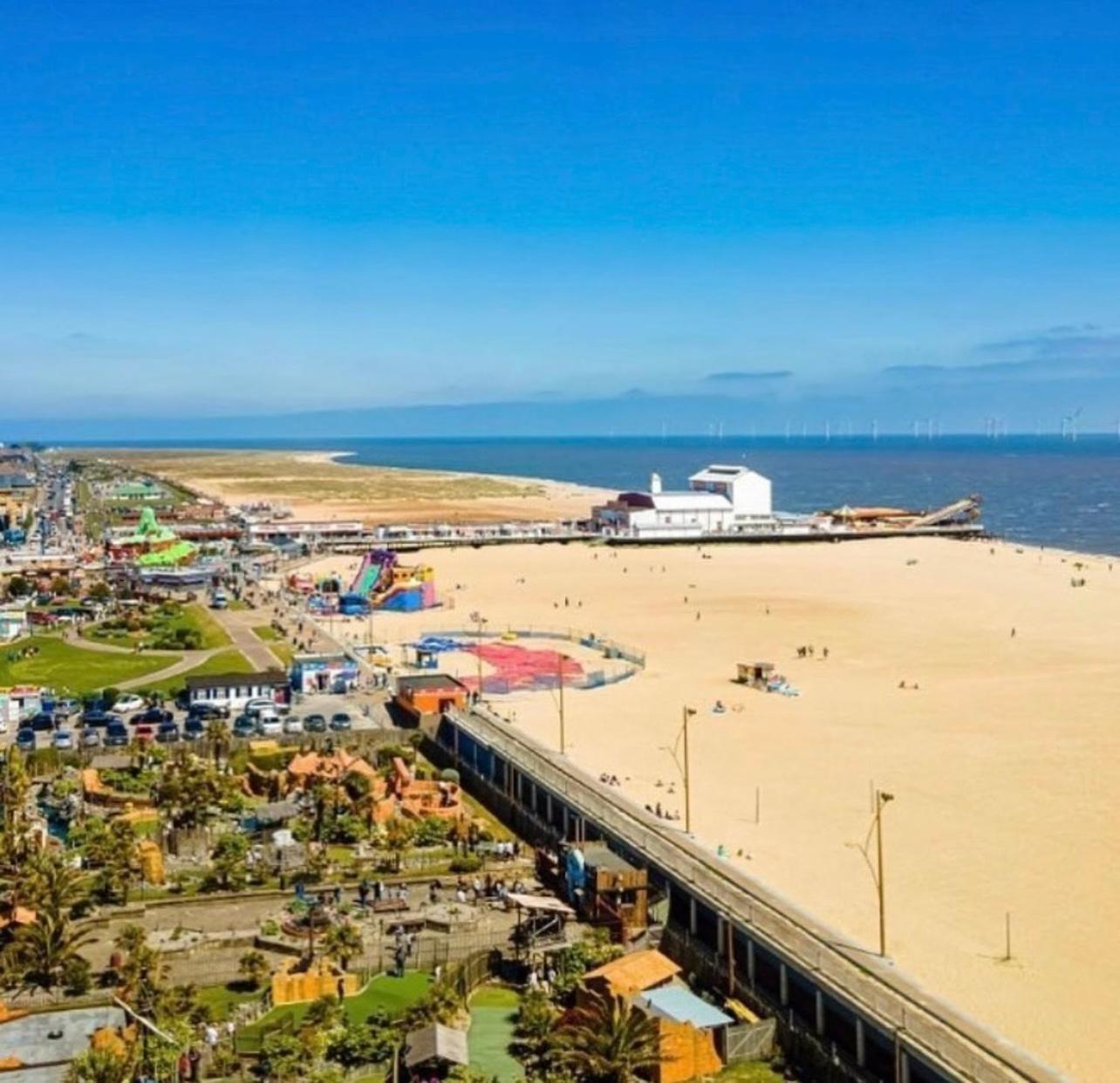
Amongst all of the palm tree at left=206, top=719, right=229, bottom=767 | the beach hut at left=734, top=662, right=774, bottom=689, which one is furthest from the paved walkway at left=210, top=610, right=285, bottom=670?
the beach hut at left=734, top=662, right=774, bottom=689

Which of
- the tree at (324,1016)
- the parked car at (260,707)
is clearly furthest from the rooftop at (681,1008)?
the parked car at (260,707)

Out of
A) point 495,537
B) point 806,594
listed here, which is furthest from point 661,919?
point 495,537

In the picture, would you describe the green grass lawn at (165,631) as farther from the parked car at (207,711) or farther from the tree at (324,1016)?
the tree at (324,1016)

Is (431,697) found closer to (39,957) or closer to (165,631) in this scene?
(39,957)

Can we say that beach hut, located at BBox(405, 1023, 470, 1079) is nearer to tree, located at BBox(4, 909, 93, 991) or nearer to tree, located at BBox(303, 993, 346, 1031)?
tree, located at BBox(303, 993, 346, 1031)

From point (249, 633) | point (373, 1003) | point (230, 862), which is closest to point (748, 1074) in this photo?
point (373, 1003)

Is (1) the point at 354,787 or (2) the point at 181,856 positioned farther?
(1) the point at 354,787

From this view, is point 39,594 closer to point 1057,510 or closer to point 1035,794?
point 1035,794
